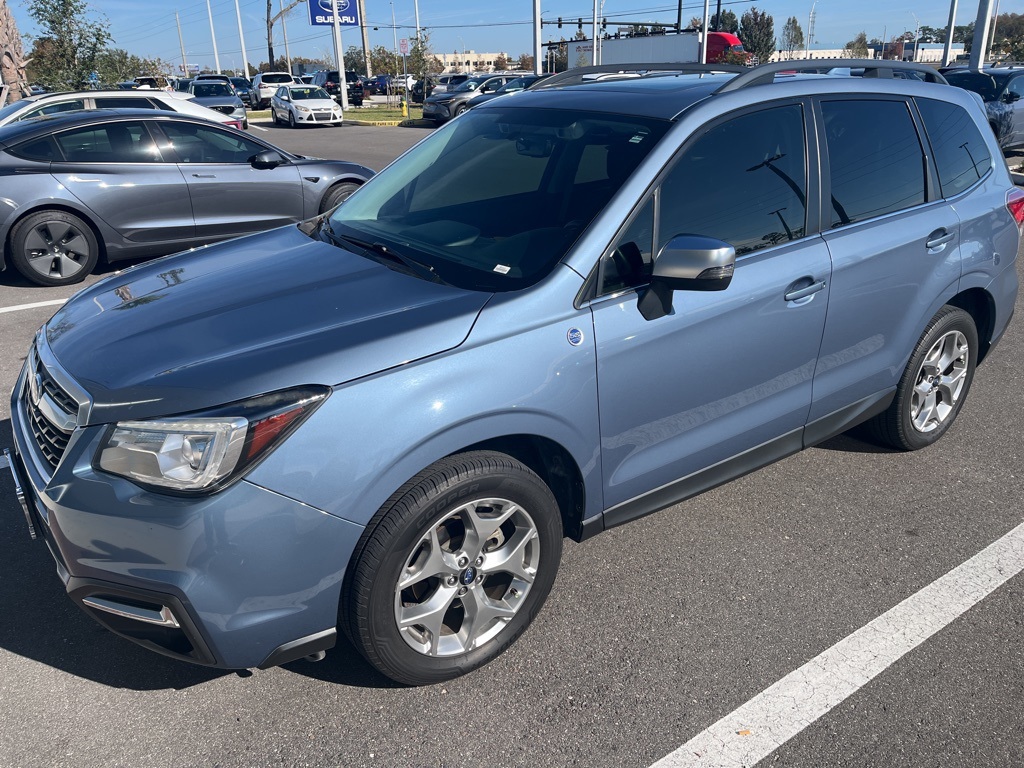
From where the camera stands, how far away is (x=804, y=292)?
3.31m

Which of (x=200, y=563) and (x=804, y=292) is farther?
(x=804, y=292)

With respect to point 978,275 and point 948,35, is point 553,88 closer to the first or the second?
point 978,275

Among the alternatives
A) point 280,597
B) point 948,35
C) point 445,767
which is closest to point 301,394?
point 280,597

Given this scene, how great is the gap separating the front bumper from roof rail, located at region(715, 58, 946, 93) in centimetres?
229

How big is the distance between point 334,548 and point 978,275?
3.44 meters

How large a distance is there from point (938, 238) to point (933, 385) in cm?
82

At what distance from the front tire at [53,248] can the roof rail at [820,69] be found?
6.51m

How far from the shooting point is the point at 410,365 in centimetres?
244

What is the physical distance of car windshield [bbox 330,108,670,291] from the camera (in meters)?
2.96

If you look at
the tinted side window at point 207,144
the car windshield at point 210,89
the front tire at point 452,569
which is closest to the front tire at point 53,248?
the tinted side window at point 207,144

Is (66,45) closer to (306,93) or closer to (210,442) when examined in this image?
(306,93)

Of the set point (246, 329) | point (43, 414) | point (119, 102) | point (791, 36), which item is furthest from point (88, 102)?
point (791, 36)

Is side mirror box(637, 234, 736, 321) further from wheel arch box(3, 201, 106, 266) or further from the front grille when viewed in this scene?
wheel arch box(3, 201, 106, 266)

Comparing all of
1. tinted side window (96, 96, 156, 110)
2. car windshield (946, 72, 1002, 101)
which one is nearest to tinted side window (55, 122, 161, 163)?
tinted side window (96, 96, 156, 110)
